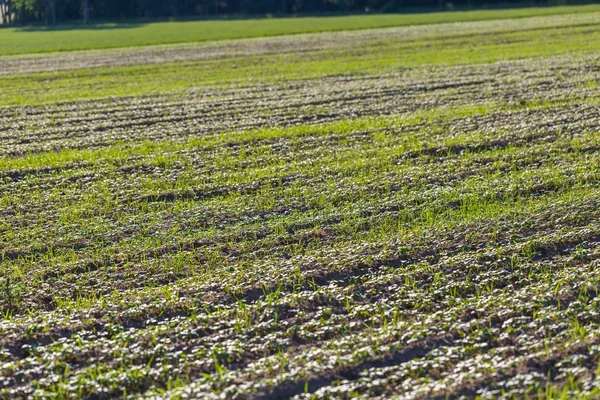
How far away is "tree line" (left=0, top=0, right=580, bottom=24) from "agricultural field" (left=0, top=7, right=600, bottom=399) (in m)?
72.6

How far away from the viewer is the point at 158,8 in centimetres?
9706

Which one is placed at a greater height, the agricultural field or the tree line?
the tree line

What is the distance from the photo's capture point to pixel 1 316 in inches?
298

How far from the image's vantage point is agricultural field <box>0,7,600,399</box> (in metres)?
6.25

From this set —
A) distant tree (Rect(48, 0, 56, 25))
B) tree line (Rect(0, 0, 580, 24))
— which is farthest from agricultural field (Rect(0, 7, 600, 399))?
distant tree (Rect(48, 0, 56, 25))

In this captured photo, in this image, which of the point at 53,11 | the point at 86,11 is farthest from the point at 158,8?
the point at 53,11

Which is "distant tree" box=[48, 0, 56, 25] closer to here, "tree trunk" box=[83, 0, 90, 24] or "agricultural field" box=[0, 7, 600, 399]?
"tree trunk" box=[83, 0, 90, 24]

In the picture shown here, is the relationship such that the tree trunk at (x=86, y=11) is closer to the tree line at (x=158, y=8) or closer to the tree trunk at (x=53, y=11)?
the tree line at (x=158, y=8)

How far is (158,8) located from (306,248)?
9217 centimetres

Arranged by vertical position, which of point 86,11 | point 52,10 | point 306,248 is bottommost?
point 306,248

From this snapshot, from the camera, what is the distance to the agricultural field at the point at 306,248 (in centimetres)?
625

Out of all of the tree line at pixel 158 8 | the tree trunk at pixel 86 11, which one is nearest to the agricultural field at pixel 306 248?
the tree line at pixel 158 8

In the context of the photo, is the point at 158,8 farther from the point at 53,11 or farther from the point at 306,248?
the point at 306,248

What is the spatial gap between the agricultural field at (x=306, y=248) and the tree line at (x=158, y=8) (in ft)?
238
